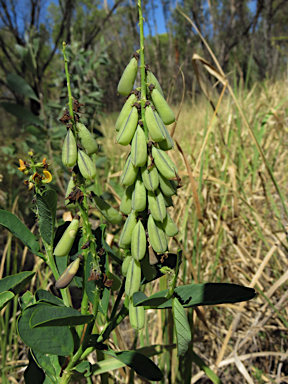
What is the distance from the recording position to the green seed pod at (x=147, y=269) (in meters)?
0.53

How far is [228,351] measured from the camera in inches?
49.1

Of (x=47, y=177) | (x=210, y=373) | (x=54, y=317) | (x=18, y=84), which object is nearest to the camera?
(x=54, y=317)

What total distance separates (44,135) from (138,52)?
1.26 metres

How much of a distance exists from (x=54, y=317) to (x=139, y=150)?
0.92 feet

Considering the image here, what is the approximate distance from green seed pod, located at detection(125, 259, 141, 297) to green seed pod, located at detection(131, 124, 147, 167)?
0.18 metres

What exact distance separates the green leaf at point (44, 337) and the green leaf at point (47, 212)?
0.43ft

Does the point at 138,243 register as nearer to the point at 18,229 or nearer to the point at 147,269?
the point at 147,269

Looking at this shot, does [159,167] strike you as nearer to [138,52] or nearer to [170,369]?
[138,52]

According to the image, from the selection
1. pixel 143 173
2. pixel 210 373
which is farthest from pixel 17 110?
pixel 210 373

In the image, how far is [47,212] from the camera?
500 mm

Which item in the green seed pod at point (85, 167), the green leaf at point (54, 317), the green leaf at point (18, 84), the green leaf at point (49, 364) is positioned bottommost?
the green leaf at point (49, 364)

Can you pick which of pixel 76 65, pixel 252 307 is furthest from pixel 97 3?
pixel 252 307

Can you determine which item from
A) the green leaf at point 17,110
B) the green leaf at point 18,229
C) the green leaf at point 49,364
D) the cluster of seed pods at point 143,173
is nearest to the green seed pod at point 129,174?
the cluster of seed pods at point 143,173

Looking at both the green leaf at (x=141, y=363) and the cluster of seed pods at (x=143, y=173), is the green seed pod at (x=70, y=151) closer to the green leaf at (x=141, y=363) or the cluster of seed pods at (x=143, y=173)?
the cluster of seed pods at (x=143, y=173)
